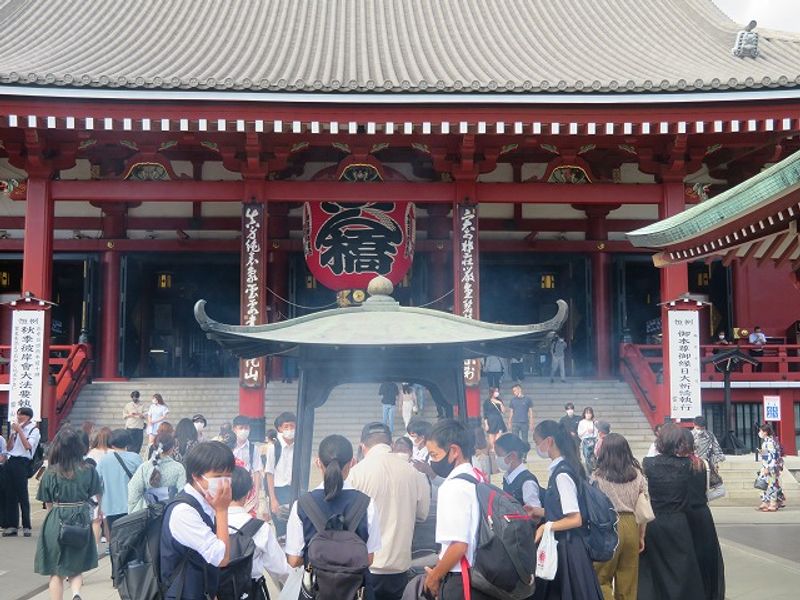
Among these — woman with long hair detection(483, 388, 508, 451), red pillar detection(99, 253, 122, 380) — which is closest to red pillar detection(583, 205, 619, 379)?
woman with long hair detection(483, 388, 508, 451)

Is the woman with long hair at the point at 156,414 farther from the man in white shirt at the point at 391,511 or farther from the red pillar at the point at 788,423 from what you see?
the red pillar at the point at 788,423

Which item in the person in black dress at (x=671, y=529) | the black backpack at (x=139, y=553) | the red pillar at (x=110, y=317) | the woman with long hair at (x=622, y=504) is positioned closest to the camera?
the black backpack at (x=139, y=553)

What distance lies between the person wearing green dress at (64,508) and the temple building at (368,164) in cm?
618

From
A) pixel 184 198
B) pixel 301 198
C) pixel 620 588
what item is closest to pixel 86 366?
pixel 184 198

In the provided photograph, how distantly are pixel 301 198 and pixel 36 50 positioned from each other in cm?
619

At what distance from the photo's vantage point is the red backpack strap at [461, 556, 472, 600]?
4.95m

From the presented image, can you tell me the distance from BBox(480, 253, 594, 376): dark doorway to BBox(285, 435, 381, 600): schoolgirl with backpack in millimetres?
16302

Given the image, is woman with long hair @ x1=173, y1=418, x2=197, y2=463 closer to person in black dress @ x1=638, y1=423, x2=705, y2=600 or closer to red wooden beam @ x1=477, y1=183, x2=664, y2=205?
person in black dress @ x1=638, y1=423, x2=705, y2=600

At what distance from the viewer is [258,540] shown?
487cm

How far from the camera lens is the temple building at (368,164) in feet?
47.4

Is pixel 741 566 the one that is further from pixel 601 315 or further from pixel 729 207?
pixel 601 315

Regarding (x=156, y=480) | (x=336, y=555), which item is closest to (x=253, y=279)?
(x=156, y=480)

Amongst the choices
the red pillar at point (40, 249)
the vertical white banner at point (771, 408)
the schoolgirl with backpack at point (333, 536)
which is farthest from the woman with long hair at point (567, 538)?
the vertical white banner at point (771, 408)

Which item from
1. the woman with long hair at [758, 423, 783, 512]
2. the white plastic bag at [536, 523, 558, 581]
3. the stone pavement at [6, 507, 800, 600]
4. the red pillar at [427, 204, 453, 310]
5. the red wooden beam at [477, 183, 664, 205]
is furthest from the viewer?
the red pillar at [427, 204, 453, 310]
